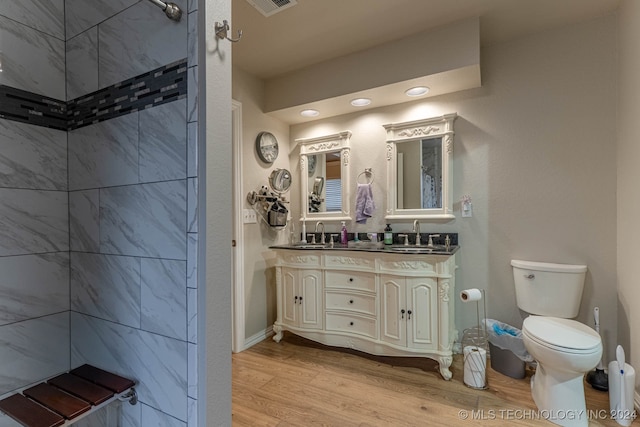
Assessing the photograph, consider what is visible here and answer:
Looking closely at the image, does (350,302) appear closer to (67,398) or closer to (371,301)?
(371,301)

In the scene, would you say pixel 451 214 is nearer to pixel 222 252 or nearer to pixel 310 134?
pixel 310 134

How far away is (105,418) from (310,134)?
2646 millimetres

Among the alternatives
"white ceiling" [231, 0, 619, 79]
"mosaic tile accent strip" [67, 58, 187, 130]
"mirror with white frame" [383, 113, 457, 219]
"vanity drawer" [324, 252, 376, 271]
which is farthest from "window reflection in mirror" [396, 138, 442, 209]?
"mosaic tile accent strip" [67, 58, 187, 130]

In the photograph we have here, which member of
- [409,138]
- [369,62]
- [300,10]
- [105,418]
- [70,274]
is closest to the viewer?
[105,418]

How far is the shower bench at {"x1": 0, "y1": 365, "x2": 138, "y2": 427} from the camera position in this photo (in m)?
0.97

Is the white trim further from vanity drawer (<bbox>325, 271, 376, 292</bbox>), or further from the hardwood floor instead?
vanity drawer (<bbox>325, 271, 376, 292</bbox>)

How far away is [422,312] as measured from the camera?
2086mm

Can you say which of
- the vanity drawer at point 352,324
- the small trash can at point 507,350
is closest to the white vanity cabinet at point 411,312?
the vanity drawer at point 352,324

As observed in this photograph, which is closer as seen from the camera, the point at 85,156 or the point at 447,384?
the point at 85,156

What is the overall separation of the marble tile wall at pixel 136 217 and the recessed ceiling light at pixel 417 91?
6.08 feet

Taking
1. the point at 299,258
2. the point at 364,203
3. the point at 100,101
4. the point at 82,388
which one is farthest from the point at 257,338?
the point at 100,101

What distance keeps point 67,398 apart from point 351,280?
177 cm

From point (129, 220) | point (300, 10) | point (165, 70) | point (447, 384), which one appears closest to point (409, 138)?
point (300, 10)

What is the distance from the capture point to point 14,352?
3.84 ft
